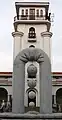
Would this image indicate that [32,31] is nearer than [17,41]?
No

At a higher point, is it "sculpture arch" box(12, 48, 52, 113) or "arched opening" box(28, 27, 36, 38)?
"arched opening" box(28, 27, 36, 38)

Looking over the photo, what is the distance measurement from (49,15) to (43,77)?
24423 millimetres

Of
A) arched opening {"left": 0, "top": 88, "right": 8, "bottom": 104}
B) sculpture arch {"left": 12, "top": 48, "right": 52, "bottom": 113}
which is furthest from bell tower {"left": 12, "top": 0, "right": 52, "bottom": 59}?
sculpture arch {"left": 12, "top": 48, "right": 52, "bottom": 113}

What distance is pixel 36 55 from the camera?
12086mm

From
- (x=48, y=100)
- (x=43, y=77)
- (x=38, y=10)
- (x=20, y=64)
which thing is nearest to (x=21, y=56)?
(x=20, y=64)

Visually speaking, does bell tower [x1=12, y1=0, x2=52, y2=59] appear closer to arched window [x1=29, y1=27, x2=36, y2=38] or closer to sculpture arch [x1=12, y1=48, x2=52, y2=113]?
arched window [x1=29, y1=27, x2=36, y2=38]

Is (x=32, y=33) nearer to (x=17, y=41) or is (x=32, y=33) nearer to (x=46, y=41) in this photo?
(x=46, y=41)

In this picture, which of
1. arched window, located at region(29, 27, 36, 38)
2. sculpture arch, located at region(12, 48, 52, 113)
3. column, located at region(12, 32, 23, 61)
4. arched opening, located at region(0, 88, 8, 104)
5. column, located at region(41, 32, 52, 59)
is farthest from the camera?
arched opening, located at region(0, 88, 8, 104)

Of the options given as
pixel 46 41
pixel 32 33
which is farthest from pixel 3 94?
pixel 46 41

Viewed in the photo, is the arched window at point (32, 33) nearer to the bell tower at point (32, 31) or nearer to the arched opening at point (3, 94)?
the bell tower at point (32, 31)

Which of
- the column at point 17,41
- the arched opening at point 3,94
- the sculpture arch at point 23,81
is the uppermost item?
the column at point 17,41

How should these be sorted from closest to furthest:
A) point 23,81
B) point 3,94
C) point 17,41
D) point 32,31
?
A: point 23,81, point 17,41, point 32,31, point 3,94

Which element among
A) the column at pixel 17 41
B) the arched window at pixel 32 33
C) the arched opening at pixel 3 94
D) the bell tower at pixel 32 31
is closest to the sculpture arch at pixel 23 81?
the bell tower at pixel 32 31

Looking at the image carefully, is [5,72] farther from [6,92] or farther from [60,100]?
[60,100]
